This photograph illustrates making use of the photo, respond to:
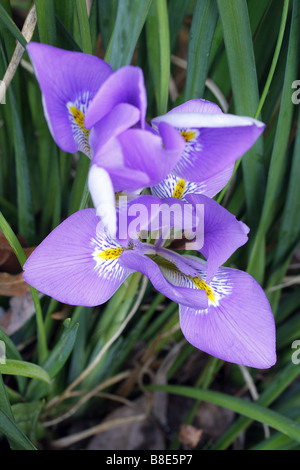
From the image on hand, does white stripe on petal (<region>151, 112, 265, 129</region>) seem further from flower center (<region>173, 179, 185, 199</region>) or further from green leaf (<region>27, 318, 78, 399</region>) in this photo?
green leaf (<region>27, 318, 78, 399</region>)

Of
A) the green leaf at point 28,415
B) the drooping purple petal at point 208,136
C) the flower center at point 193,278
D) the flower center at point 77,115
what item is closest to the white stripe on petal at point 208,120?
the drooping purple petal at point 208,136

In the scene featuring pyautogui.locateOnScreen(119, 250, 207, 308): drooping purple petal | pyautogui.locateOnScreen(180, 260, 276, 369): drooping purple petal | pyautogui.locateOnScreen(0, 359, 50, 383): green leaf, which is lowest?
pyautogui.locateOnScreen(0, 359, 50, 383): green leaf

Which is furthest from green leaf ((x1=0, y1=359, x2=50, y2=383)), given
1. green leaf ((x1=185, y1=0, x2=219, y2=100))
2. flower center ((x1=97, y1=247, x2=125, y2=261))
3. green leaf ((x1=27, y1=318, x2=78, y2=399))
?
green leaf ((x1=185, y1=0, x2=219, y2=100))

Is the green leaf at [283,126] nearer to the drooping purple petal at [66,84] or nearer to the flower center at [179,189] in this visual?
the flower center at [179,189]

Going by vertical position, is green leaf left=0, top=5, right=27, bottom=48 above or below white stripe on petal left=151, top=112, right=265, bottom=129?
above

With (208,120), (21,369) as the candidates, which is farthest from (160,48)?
(21,369)

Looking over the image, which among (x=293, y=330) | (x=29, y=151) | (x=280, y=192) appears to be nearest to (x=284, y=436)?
(x=293, y=330)
